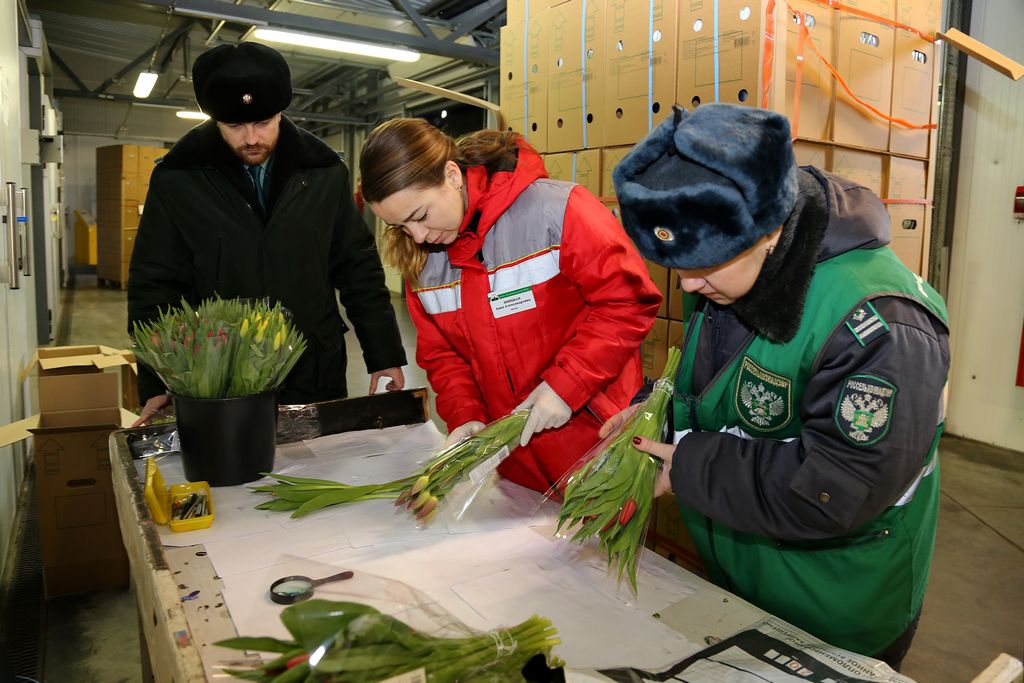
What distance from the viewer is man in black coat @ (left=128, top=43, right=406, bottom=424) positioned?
1906 millimetres

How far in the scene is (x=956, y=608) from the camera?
2.83 m

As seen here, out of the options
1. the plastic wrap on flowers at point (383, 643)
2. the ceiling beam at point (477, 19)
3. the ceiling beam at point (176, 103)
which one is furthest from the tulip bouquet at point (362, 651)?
the ceiling beam at point (176, 103)

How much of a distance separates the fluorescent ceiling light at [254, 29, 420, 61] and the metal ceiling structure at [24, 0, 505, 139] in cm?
9

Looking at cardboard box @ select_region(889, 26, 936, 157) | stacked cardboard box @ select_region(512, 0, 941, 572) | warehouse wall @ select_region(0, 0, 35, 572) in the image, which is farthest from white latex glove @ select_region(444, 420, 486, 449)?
cardboard box @ select_region(889, 26, 936, 157)

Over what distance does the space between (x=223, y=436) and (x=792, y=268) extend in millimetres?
1018

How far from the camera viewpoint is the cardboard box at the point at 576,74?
3.15m

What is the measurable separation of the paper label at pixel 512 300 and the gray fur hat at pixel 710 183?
65 centimetres

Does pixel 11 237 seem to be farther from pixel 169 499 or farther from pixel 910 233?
pixel 910 233

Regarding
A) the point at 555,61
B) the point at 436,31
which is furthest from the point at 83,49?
the point at 555,61

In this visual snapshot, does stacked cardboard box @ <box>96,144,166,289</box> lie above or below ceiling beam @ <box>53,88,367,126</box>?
below

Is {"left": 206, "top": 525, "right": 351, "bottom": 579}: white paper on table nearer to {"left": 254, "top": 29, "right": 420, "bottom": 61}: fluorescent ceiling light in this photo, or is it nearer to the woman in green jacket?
the woman in green jacket

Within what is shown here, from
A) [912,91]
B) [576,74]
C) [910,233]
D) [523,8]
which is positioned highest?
[523,8]

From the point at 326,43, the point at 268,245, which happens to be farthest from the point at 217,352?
the point at 326,43

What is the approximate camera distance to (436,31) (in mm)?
8055
